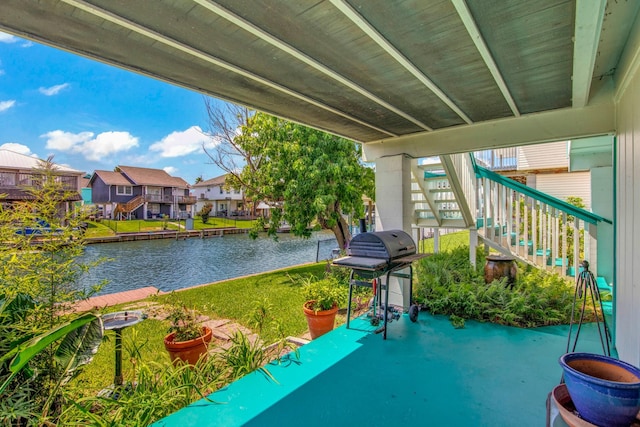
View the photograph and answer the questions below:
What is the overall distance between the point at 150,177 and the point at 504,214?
35.0 meters

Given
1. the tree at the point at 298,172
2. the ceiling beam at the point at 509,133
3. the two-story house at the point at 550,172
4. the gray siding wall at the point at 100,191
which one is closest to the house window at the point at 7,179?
the gray siding wall at the point at 100,191

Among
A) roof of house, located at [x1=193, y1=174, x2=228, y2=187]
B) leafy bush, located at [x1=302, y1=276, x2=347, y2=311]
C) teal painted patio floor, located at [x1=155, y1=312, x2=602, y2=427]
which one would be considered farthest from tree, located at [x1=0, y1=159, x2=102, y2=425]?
roof of house, located at [x1=193, y1=174, x2=228, y2=187]

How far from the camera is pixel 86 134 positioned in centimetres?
4625

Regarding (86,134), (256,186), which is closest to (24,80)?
(86,134)

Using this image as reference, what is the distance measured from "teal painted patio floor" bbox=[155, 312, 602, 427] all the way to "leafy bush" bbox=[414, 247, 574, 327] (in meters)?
0.28

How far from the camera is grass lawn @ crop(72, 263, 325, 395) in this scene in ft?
10.7

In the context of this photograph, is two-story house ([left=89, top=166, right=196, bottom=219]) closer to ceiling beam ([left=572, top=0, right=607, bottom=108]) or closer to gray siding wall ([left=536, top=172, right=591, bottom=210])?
gray siding wall ([left=536, top=172, right=591, bottom=210])

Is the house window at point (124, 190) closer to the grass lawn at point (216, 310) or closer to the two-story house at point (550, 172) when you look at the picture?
the grass lawn at point (216, 310)

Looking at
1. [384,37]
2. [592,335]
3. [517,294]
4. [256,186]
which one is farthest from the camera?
[256,186]

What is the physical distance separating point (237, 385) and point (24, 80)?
42127 mm

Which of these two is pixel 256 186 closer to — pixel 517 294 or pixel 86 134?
pixel 517 294

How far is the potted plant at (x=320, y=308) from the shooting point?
3.68m

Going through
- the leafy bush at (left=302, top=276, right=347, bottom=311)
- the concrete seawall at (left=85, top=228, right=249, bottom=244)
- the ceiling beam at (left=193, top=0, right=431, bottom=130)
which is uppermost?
the ceiling beam at (left=193, top=0, right=431, bottom=130)

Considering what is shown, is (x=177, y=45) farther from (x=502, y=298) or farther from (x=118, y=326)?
(x=502, y=298)
